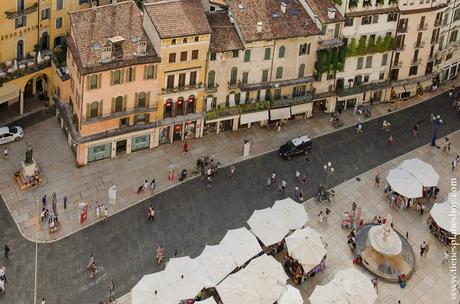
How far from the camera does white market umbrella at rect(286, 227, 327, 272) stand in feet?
322

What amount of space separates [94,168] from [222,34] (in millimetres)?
24389

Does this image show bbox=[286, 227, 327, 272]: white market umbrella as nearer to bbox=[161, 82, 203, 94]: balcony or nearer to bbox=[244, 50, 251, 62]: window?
bbox=[161, 82, 203, 94]: balcony

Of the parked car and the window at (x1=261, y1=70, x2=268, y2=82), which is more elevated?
the window at (x1=261, y1=70, x2=268, y2=82)

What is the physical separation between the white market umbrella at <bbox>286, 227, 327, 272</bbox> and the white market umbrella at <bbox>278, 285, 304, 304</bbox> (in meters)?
5.07

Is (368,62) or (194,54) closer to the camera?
(194,54)

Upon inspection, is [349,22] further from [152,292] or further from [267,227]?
[152,292]

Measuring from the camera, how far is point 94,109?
109 metres

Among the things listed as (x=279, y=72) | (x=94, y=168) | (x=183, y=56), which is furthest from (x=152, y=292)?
(x=279, y=72)

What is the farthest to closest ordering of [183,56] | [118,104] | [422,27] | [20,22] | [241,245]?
1. [422,27]
2. [20,22]
3. [183,56]
4. [118,104]
5. [241,245]

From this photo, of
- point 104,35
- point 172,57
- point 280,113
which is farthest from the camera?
point 280,113

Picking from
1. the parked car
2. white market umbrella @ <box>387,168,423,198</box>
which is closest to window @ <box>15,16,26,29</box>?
the parked car

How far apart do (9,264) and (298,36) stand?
4830cm

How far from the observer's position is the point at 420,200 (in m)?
113

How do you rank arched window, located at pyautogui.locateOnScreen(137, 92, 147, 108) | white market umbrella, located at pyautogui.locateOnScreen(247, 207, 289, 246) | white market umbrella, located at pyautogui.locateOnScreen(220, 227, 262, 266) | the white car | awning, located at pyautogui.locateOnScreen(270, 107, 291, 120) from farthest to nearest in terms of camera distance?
awning, located at pyautogui.locateOnScreen(270, 107, 291, 120) < the white car < arched window, located at pyautogui.locateOnScreen(137, 92, 147, 108) < white market umbrella, located at pyautogui.locateOnScreen(247, 207, 289, 246) < white market umbrella, located at pyautogui.locateOnScreen(220, 227, 262, 266)
